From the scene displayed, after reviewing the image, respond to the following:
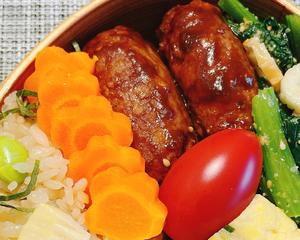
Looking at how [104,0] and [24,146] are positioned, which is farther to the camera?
[104,0]

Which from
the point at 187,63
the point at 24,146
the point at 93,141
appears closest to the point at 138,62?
the point at 187,63

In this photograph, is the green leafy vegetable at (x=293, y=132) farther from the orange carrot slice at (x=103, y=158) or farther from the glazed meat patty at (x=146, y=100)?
the orange carrot slice at (x=103, y=158)

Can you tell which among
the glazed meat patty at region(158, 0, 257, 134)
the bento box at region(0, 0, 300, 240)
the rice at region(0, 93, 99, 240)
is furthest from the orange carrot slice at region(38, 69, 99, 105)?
the glazed meat patty at region(158, 0, 257, 134)

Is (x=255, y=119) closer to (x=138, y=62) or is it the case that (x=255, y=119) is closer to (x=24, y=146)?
(x=138, y=62)

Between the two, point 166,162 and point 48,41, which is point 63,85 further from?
point 166,162

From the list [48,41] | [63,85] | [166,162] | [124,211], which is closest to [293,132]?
[166,162]

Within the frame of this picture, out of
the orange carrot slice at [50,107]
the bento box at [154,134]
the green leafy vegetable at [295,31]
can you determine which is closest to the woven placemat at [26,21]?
the bento box at [154,134]
